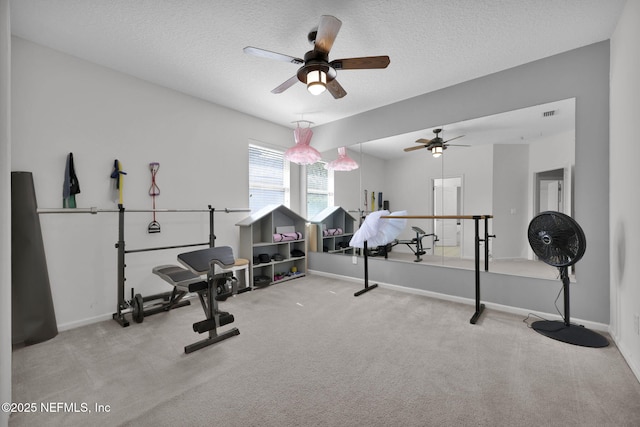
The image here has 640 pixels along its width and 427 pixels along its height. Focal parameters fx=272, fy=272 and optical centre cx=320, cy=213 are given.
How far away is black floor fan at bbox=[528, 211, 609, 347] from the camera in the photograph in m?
2.30

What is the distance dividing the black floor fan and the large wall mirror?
0.46 metres

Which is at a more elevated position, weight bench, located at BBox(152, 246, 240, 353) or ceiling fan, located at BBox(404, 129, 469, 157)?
ceiling fan, located at BBox(404, 129, 469, 157)

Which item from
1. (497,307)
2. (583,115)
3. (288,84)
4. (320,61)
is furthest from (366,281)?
(583,115)

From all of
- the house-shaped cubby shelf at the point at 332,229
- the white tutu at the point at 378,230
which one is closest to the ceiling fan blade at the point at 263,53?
the white tutu at the point at 378,230

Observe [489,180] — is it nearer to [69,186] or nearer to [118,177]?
[118,177]

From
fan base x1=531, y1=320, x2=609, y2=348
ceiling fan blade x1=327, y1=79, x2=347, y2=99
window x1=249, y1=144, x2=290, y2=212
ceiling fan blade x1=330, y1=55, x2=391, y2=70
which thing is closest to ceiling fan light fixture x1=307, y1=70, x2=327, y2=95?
ceiling fan blade x1=330, y1=55, x2=391, y2=70

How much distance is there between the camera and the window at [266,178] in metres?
4.65

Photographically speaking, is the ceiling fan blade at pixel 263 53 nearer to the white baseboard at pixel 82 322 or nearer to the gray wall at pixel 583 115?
the gray wall at pixel 583 115

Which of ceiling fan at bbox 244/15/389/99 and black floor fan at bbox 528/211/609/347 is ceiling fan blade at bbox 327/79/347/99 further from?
black floor fan at bbox 528/211/609/347

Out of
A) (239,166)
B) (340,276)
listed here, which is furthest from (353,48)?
(340,276)

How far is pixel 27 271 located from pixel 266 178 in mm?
3166

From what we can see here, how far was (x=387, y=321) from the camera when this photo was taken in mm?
2855

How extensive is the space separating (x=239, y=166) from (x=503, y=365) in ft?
13.1

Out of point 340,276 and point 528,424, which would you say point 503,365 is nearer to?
point 528,424
